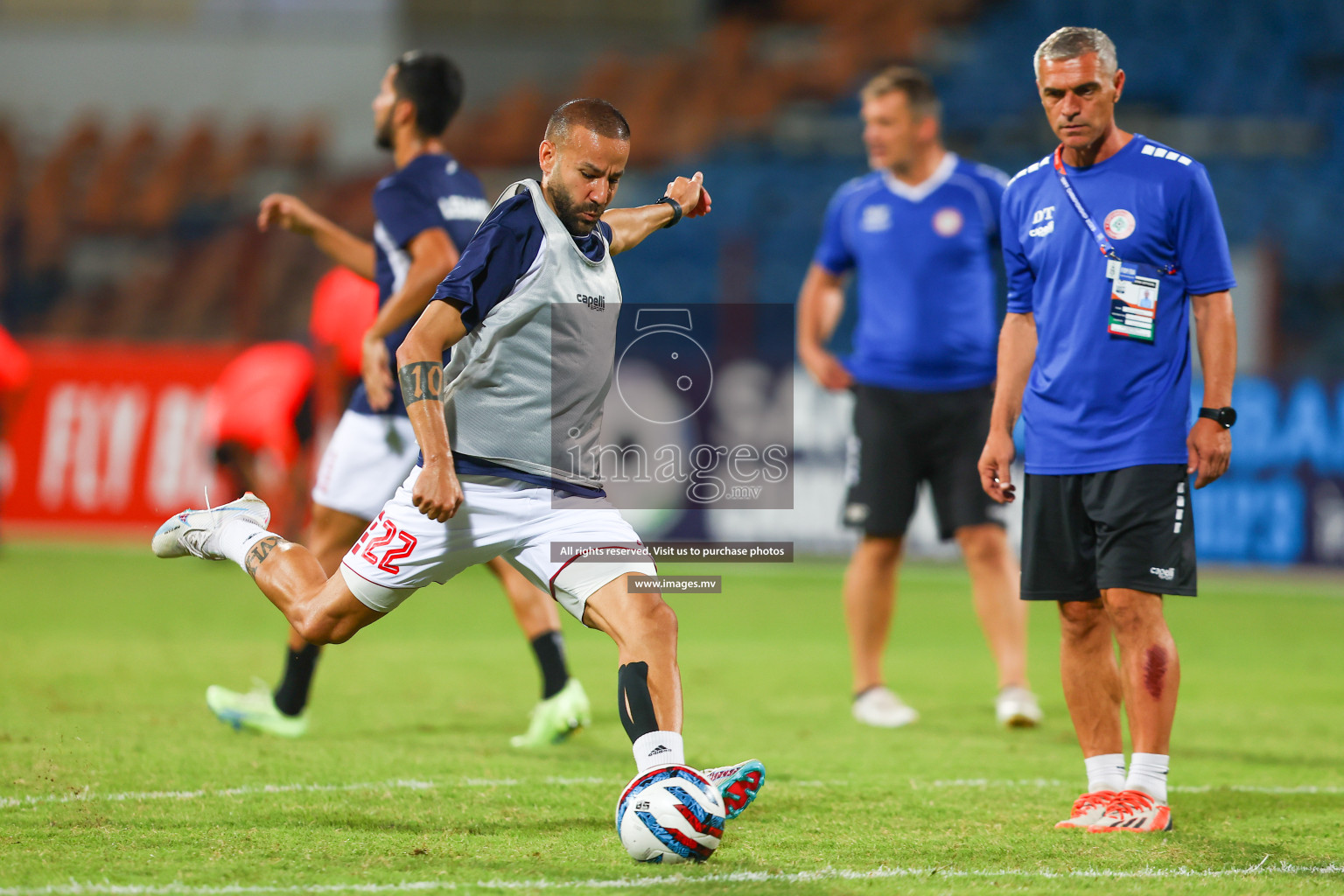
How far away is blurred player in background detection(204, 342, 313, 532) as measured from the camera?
11562mm

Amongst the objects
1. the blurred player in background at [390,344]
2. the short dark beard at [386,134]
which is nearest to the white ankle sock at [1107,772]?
the blurred player in background at [390,344]

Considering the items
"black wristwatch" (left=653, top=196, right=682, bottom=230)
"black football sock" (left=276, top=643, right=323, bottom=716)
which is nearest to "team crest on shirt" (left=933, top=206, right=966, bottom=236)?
"black wristwatch" (left=653, top=196, right=682, bottom=230)

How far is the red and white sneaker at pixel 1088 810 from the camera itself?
162 inches

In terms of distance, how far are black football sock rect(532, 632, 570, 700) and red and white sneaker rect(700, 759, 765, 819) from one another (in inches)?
70.8

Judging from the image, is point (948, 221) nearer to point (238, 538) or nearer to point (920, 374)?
point (920, 374)

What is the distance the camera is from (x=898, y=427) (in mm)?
6348

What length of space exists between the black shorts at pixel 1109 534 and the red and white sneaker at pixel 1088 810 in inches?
22.5

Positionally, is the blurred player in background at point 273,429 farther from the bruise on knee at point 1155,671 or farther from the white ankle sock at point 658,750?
the bruise on knee at point 1155,671

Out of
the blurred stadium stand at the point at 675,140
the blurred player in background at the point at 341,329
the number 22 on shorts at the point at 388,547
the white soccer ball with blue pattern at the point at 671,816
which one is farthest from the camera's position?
the blurred stadium stand at the point at 675,140

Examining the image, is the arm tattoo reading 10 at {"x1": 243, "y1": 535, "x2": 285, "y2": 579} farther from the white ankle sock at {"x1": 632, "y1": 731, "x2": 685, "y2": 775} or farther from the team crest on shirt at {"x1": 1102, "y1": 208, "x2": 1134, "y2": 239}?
the team crest on shirt at {"x1": 1102, "y1": 208, "x2": 1134, "y2": 239}

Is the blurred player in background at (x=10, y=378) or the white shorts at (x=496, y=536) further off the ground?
the white shorts at (x=496, y=536)

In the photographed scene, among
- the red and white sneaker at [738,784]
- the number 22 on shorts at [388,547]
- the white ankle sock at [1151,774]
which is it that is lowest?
the white ankle sock at [1151,774]

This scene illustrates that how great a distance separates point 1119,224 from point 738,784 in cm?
190

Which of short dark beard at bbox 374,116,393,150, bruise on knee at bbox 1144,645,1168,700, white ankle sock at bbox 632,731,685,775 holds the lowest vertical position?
white ankle sock at bbox 632,731,685,775
